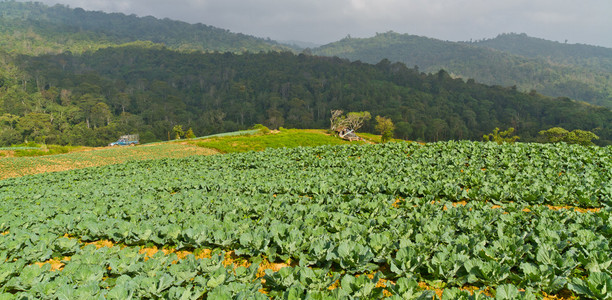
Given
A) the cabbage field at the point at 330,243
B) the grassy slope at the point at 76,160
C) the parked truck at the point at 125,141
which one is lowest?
the parked truck at the point at 125,141

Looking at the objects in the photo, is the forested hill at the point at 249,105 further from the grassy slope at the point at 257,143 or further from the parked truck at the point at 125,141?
the grassy slope at the point at 257,143

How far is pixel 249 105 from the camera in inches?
6462

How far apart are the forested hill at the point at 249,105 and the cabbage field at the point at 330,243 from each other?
4416 inches

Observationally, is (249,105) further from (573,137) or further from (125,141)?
(573,137)

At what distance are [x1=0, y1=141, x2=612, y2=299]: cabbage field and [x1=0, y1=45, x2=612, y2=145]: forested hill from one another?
112 metres

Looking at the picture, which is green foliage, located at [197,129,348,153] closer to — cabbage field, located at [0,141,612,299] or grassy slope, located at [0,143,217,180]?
grassy slope, located at [0,143,217,180]

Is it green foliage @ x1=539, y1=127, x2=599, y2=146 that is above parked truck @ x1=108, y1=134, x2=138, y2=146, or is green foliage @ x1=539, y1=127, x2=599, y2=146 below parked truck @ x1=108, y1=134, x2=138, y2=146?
above

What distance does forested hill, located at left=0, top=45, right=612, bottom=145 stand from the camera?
386 feet

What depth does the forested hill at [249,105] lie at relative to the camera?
117688mm

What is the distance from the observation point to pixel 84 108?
428 feet

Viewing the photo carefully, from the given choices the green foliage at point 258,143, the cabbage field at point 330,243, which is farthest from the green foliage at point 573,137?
the cabbage field at point 330,243

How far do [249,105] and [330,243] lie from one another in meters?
164

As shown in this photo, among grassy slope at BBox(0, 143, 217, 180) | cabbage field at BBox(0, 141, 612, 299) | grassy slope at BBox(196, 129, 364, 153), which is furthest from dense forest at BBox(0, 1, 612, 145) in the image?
cabbage field at BBox(0, 141, 612, 299)

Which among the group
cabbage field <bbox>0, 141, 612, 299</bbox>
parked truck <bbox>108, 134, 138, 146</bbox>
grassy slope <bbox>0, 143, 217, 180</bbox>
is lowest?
parked truck <bbox>108, 134, 138, 146</bbox>
